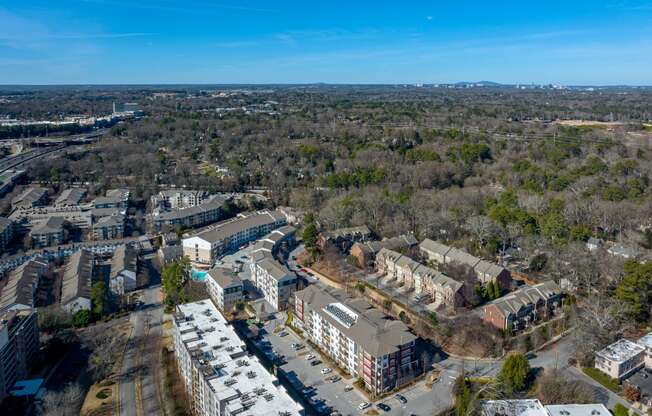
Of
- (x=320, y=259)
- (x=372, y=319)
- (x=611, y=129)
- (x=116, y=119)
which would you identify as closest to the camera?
(x=372, y=319)

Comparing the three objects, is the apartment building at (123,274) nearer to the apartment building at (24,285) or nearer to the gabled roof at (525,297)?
the apartment building at (24,285)

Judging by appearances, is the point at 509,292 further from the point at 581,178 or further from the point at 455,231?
the point at 581,178

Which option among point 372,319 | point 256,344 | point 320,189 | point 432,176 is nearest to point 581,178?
point 432,176

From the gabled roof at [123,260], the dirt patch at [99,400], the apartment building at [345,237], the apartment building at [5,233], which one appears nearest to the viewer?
Answer: the dirt patch at [99,400]

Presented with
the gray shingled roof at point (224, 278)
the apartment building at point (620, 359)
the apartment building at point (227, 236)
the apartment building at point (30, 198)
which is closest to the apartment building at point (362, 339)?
the gray shingled roof at point (224, 278)

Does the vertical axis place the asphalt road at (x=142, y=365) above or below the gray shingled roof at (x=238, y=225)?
below

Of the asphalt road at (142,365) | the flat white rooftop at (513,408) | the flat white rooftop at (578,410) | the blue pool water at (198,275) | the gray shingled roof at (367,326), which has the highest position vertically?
the gray shingled roof at (367,326)
